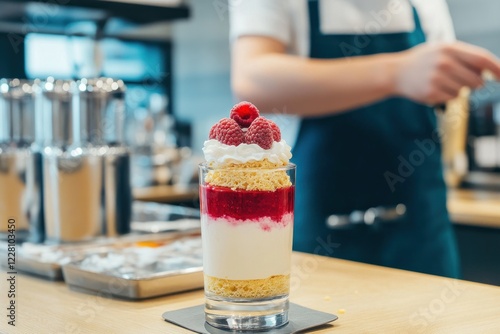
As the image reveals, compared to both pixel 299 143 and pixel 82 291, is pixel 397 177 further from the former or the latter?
pixel 82 291

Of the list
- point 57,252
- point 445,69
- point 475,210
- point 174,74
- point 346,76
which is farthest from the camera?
point 174,74

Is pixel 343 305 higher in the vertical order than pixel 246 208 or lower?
lower

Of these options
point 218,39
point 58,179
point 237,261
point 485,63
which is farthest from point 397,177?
point 218,39

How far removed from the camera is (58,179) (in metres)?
1.64

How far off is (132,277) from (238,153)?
0.33 meters

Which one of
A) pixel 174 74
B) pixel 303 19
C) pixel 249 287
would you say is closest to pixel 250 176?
pixel 249 287

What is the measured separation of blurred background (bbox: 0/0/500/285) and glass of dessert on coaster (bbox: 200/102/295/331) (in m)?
1.07

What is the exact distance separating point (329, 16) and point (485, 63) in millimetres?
471

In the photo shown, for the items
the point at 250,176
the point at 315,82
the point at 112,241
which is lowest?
the point at 112,241

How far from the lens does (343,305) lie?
3.79 feet

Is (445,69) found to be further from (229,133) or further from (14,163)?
(14,163)

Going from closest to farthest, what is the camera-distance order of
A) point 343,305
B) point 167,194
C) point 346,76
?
1. point 343,305
2. point 346,76
3. point 167,194

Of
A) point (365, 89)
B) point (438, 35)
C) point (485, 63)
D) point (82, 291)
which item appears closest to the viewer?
point (82, 291)

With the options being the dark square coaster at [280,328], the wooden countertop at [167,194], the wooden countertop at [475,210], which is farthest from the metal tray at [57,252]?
the wooden countertop at [167,194]
